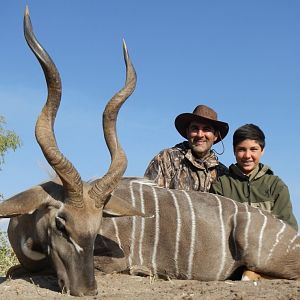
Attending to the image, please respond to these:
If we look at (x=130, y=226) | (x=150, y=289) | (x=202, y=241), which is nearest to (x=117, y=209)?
(x=130, y=226)

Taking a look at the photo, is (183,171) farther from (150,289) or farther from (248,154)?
(150,289)

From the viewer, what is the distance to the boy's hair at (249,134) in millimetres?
4949

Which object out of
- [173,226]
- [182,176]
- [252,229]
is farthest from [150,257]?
[182,176]

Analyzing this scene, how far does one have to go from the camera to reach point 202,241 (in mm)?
4254

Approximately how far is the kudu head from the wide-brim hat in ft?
5.62

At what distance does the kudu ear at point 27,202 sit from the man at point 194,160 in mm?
1846

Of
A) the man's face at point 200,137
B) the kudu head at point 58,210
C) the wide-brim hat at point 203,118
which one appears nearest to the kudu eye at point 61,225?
the kudu head at point 58,210

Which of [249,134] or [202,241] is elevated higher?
[249,134]

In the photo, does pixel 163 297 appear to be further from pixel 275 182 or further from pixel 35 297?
pixel 275 182

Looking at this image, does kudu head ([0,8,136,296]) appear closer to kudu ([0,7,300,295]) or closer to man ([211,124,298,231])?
kudu ([0,7,300,295])

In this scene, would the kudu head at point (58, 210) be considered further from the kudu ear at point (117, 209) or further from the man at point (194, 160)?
the man at point (194, 160)

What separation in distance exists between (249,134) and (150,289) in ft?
6.02

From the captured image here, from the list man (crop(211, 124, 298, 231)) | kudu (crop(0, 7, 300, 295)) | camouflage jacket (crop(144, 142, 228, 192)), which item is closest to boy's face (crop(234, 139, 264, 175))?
man (crop(211, 124, 298, 231))

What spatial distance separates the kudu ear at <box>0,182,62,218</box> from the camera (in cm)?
353
